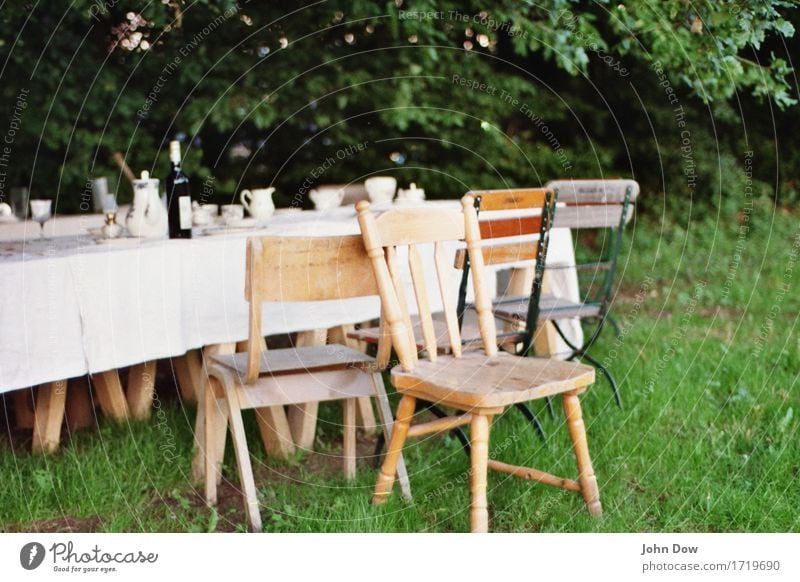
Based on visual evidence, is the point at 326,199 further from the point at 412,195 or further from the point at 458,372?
the point at 458,372

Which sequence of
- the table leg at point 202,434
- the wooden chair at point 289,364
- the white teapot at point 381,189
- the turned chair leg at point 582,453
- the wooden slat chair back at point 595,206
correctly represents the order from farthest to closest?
the white teapot at point 381,189, the wooden slat chair back at point 595,206, the table leg at point 202,434, the turned chair leg at point 582,453, the wooden chair at point 289,364

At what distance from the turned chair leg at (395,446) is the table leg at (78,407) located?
135 centimetres

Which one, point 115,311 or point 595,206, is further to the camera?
point 595,206

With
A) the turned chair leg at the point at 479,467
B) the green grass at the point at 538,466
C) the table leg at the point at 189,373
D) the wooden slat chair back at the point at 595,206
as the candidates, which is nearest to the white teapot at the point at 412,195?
the wooden slat chair back at the point at 595,206

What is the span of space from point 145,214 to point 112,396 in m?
0.67

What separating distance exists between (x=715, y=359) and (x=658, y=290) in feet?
7.43

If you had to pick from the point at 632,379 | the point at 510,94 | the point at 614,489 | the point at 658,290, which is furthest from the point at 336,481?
the point at 510,94

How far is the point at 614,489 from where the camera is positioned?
9.14 feet

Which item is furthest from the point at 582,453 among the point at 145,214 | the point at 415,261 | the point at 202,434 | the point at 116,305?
the point at 145,214

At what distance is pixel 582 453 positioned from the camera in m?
2.47

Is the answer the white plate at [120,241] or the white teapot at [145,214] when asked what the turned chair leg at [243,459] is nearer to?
the white plate at [120,241]

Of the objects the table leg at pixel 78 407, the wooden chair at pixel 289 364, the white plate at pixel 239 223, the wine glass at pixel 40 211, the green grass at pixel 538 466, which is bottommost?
the green grass at pixel 538 466

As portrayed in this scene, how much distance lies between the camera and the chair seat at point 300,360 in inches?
100
